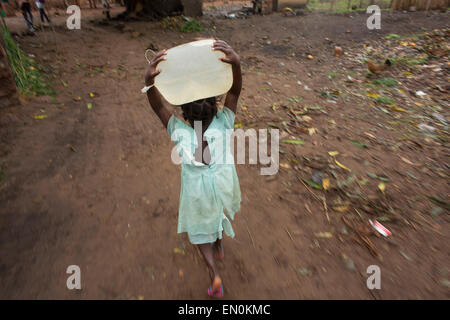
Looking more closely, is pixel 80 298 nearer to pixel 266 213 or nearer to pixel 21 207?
pixel 21 207

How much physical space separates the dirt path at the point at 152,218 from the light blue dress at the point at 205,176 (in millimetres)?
556

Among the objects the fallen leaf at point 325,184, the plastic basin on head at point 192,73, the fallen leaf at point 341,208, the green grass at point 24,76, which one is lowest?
the fallen leaf at point 341,208

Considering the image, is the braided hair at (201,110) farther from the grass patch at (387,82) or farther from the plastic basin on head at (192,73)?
the grass patch at (387,82)

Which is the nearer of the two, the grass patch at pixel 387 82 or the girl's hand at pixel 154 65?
the girl's hand at pixel 154 65

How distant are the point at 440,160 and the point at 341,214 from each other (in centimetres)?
154

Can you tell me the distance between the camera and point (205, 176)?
145 cm

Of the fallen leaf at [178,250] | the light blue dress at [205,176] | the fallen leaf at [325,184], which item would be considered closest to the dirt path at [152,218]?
the fallen leaf at [178,250]

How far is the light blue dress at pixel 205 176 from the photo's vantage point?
1.44 m

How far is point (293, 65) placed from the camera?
5.82 m

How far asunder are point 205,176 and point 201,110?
0.36 metres

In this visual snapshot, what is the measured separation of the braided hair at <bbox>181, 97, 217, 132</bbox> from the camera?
134 centimetres

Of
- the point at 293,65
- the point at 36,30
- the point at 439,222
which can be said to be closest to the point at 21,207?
the point at 439,222
